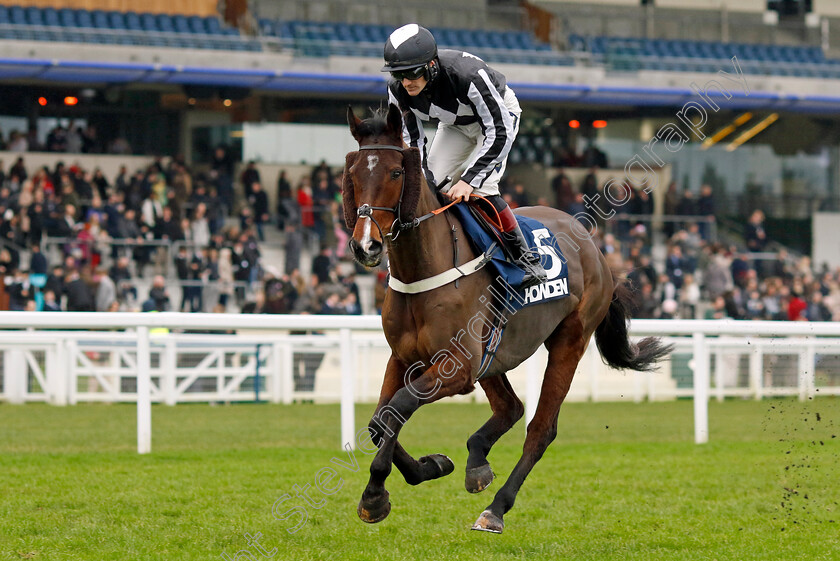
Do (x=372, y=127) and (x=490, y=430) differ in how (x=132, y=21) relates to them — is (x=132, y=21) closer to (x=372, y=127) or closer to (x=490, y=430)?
(x=490, y=430)

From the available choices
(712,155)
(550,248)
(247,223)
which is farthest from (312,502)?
(712,155)

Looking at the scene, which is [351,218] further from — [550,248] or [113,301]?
[113,301]

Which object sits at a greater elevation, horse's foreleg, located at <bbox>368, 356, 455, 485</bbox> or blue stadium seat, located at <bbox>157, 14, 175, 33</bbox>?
A: blue stadium seat, located at <bbox>157, 14, 175, 33</bbox>

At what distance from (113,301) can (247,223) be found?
13.4 feet

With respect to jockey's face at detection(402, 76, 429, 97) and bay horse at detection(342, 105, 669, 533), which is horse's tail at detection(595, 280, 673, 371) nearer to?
bay horse at detection(342, 105, 669, 533)

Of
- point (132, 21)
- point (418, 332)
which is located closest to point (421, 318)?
point (418, 332)

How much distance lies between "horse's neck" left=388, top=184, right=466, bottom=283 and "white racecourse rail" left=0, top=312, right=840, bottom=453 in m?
3.42

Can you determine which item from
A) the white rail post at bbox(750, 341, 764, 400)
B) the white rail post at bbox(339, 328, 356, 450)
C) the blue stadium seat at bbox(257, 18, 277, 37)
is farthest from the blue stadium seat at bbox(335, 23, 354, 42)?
the white rail post at bbox(339, 328, 356, 450)

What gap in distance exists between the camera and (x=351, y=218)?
14.7 ft

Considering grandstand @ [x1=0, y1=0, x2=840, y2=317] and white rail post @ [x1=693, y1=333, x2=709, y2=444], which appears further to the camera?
grandstand @ [x1=0, y1=0, x2=840, y2=317]

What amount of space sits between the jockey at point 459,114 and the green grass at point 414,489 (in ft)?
4.68

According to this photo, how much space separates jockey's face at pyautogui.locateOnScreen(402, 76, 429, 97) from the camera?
488cm

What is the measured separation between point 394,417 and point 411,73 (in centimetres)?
150

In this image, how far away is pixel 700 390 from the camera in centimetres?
918
